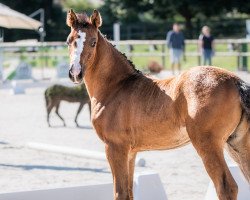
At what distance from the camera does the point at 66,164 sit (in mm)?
10398

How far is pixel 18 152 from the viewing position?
11578 mm

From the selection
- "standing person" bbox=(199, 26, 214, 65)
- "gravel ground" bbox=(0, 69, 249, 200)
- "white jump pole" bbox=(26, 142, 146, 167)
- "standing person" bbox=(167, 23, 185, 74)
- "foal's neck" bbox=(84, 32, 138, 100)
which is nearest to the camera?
"foal's neck" bbox=(84, 32, 138, 100)

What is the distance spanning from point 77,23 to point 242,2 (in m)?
42.5

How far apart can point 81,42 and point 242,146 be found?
1601mm

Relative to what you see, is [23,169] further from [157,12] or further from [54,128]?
[157,12]

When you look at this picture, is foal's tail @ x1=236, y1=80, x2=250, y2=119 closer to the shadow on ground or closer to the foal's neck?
the foal's neck

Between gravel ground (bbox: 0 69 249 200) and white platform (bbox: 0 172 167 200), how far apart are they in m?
0.13

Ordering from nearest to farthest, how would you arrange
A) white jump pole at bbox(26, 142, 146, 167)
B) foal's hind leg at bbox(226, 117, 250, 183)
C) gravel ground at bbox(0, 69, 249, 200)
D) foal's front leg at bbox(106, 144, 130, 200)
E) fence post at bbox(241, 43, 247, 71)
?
foal's hind leg at bbox(226, 117, 250, 183) < foal's front leg at bbox(106, 144, 130, 200) < gravel ground at bbox(0, 69, 249, 200) < white jump pole at bbox(26, 142, 146, 167) < fence post at bbox(241, 43, 247, 71)

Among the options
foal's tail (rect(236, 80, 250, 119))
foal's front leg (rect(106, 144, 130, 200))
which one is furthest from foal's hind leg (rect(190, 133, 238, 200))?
foal's front leg (rect(106, 144, 130, 200))

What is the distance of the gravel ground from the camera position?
8727mm

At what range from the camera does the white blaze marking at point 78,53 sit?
18.9 feet

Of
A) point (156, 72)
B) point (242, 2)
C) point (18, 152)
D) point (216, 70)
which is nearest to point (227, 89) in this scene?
point (216, 70)

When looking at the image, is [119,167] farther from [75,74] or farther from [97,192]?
[75,74]

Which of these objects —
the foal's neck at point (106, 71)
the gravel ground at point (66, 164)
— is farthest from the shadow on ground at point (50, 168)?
the foal's neck at point (106, 71)
